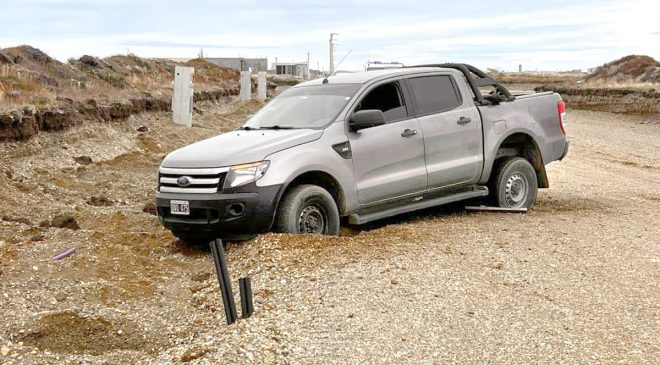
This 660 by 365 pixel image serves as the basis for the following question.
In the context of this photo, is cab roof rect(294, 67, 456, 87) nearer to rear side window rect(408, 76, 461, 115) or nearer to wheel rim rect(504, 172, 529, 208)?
rear side window rect(408, 76, 461, 115)

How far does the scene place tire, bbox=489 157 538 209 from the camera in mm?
11062

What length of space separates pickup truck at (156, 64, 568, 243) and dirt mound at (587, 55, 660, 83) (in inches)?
2090

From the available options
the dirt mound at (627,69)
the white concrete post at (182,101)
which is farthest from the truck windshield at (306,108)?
the dirt mound at (627,69)

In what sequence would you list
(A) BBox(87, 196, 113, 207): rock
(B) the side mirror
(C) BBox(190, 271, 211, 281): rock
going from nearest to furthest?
(C) BBox(190, 271, 211, 281): rock
(B) the side mirror
(A) BBox(87, 196, 113, 207): rock

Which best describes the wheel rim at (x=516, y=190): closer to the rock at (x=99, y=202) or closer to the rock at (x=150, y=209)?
the rock at (x=150, y=209)

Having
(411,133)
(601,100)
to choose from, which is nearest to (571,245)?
(411,133)

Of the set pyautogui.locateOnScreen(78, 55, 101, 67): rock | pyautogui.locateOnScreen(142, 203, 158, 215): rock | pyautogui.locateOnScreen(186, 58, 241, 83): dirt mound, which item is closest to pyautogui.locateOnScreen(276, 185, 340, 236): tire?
pyautogui.locateOnScreen(142, 203, 158, 215): rock

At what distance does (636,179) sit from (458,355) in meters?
12.2

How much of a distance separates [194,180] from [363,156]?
1.95 meters

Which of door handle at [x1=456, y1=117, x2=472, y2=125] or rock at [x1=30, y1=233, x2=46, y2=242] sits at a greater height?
door handle at [x1=456, y1=117, x2=472, y2=125]

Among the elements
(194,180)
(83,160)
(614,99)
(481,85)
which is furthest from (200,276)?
(614,99)

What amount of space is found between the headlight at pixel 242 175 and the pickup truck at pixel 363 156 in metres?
0.01

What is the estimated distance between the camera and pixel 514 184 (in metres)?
11.3

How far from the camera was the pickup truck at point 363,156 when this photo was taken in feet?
27.7
